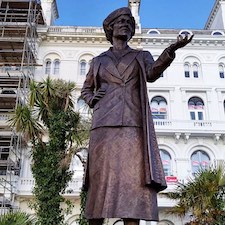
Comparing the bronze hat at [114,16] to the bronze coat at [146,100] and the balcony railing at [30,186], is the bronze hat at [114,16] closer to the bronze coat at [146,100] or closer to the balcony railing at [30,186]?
the bronze coat at [146,100]

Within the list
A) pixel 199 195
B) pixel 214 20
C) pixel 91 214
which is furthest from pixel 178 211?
pixel 214 20

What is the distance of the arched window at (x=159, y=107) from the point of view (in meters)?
24.6

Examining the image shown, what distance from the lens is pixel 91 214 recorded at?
3086 mm

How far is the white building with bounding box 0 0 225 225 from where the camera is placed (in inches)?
912

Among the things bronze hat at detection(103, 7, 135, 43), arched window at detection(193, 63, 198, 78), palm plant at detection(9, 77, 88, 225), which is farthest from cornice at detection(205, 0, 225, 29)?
bronze hat at detection(103, 7, 135, 43)

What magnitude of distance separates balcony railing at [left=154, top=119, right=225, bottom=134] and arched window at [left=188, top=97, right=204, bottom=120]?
1246 mm

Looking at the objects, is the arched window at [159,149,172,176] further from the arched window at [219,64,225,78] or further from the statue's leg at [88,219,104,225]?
the statue's leg at [88,219,104,225]

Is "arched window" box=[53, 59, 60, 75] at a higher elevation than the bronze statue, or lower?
higher

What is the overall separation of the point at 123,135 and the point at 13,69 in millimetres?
22617

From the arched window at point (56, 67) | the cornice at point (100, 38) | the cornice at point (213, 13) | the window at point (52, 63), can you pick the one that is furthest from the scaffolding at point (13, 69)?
the cornice at point (213, 13)

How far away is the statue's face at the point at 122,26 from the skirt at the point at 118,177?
1071 millimetres

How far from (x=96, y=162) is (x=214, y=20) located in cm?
3398

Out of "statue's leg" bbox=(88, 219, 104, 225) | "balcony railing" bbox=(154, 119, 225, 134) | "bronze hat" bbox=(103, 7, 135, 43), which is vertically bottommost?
"statue's leg" bbox=(88, 219, 104, 225)

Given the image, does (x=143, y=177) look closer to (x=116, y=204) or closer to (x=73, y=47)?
(x=116, y=204)
